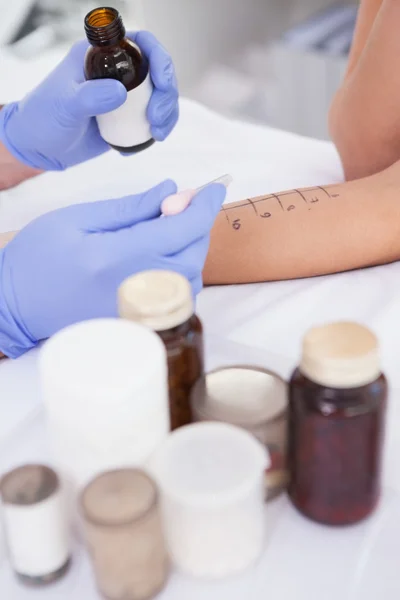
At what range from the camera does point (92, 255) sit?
79cm

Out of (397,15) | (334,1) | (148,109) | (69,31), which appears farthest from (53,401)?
(334,1)

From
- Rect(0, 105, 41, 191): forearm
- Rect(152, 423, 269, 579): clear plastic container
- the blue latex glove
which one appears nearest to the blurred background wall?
Rect(0, 105, 41, 191): forearm

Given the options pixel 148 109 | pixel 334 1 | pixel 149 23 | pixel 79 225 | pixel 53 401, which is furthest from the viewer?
pixel 334 1

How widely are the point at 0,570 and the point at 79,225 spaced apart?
1.24 ft

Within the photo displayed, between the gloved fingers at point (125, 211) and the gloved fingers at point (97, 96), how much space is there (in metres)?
0.14

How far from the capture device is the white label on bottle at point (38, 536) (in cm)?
51

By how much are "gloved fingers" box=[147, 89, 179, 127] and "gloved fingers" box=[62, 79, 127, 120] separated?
0.07 m

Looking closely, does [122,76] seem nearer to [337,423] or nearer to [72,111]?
[72,111]

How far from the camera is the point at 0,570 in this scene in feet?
1.92

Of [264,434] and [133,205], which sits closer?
[264,434]

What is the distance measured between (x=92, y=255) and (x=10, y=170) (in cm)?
52

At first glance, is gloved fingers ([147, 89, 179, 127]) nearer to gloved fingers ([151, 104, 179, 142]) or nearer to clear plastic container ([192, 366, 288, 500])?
gloved fingers ([151, 104, 179, 142])

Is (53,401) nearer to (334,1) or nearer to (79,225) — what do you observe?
(79,225)

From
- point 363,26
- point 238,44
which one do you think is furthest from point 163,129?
point 238,44
